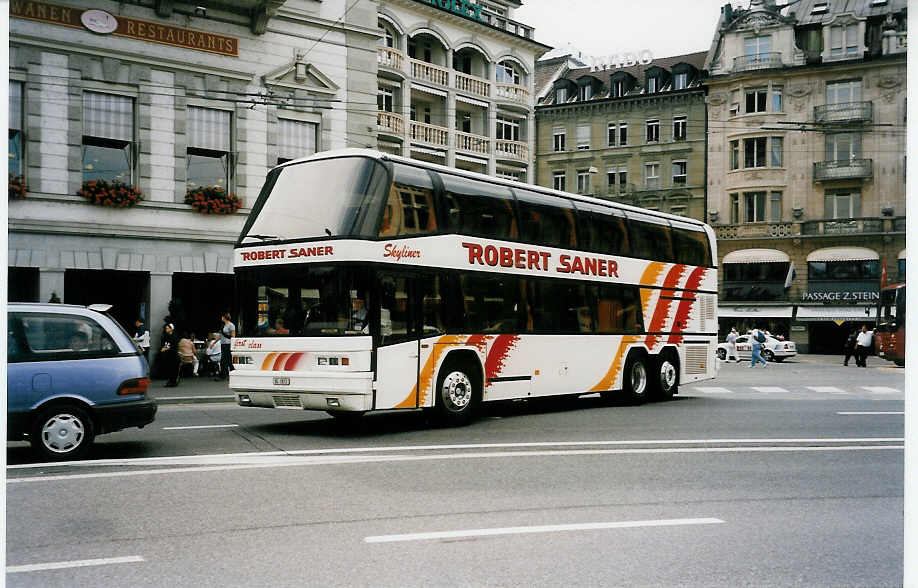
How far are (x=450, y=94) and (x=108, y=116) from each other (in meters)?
13.0

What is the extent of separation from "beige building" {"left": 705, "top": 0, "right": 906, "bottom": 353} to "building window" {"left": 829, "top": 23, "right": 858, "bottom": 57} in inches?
0.9

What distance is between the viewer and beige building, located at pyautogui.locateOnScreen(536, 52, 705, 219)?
17.0 meters

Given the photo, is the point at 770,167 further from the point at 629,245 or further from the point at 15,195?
the point at 15,195

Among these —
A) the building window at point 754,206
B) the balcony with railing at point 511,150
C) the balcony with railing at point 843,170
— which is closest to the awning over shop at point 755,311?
the building window at point 754,206

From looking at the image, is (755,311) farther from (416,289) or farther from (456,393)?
(416,289)

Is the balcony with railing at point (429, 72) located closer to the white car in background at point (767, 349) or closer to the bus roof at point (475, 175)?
the bus roof at point (475, 175)

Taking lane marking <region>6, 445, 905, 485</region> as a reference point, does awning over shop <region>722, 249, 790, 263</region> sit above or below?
above

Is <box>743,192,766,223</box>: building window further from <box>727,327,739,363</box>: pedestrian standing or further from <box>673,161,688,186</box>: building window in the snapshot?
<box>727,327,739,363</box>: pedestrian standing

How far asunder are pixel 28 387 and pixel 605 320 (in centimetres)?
995

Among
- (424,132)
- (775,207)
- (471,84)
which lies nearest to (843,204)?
(775,207)

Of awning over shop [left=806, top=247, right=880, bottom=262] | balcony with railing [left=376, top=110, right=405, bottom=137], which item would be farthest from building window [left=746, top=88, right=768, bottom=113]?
balcony with railing [left=376, top=110, right=405, bottom=137]

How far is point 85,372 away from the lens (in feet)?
32.9

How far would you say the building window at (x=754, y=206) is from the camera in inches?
594

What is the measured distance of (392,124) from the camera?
30.7 metres
